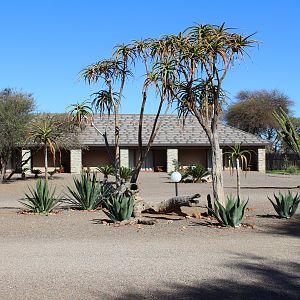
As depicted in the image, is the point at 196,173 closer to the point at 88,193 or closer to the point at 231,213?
the point at 88,193

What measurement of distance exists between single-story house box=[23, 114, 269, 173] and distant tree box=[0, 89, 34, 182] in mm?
11011

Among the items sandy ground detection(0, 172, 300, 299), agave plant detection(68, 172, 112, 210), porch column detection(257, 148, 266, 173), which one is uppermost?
porch column detection(257, 148, 266, 173)

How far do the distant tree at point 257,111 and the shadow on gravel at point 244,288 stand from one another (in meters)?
61.6

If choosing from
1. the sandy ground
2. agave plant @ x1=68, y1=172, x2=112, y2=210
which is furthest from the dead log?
agave plant @ x1=68, y1=172, x2=112, y2=210

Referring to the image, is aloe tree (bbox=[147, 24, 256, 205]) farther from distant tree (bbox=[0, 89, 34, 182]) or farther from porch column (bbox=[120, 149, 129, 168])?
porch column (bbox=[120, 149, 129, 168])

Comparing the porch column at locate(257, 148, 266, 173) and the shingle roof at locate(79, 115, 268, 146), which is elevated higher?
the shingle roof at locate(79, 115, 268, 146)

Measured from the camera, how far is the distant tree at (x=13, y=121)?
31156 mm

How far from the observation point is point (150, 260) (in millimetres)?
8383

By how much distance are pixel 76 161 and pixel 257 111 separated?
3229 centimetres

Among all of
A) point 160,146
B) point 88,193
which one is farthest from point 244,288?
point 160,146

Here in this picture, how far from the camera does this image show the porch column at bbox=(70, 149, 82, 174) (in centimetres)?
4488

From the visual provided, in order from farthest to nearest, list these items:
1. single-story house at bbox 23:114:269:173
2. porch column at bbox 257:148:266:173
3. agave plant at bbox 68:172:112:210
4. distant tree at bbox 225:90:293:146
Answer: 1. distant tree at bbox 225:90:293:146
2. porch column at bbox 257:148:266:173
3. single-story house at bbox 23:114:269:173
4. agave plant at bbox 68:172:112:210

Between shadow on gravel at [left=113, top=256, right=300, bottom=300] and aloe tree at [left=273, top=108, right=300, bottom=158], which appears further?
aloe tree at [left=273, top=108, right=300, bottom=158]

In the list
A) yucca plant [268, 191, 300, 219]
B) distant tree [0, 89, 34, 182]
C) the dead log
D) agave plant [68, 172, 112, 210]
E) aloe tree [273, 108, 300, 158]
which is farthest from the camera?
distant tree [0, 89, 34, 182]
